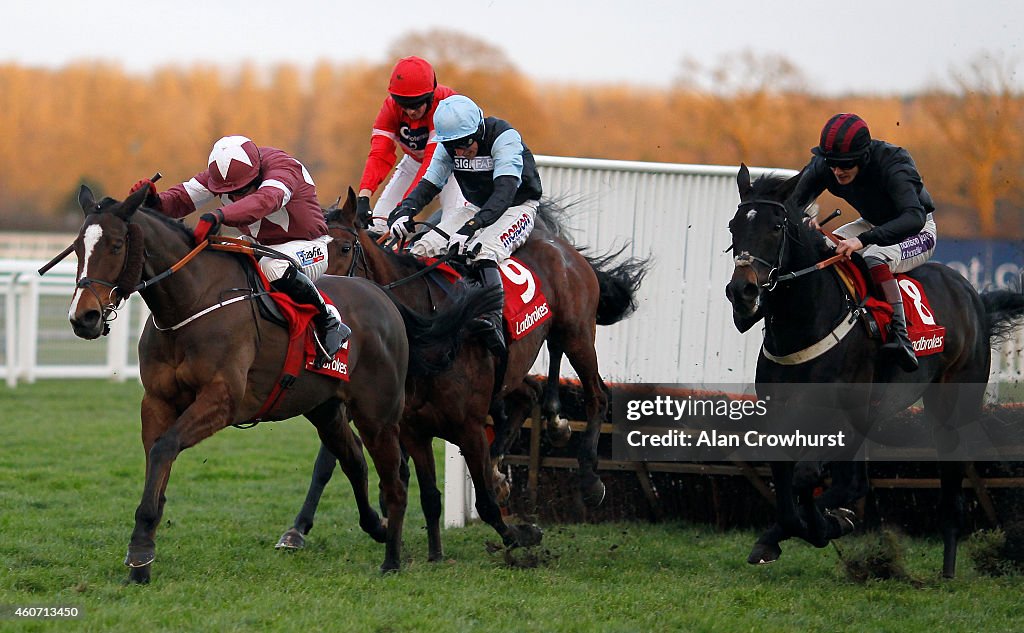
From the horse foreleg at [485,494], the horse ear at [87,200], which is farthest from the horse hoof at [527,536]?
the horse ear at [87,200]

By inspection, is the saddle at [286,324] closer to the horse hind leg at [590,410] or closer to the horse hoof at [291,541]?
the horse hoof at [291,541]

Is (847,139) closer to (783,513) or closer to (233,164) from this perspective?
(783,513)

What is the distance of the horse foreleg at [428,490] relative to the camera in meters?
6.29

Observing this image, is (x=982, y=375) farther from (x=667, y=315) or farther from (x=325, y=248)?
(x=325, y=248)

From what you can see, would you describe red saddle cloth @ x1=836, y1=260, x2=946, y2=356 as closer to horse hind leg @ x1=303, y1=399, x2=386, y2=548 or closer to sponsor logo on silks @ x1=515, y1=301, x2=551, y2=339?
sponsor logo on silks @ x1=515, y1=301, x2=551, y2=339

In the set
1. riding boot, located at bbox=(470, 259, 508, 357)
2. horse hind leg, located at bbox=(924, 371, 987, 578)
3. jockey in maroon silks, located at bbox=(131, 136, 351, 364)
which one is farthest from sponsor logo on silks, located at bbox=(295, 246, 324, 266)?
horse hind leg, located at bbox=(924, 371, 987, 578)

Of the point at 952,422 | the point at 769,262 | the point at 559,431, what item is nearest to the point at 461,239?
the point at 559,431

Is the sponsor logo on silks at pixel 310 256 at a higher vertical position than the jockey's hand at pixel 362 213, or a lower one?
lower

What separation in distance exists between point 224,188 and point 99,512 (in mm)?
2739

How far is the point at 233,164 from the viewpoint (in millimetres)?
5832

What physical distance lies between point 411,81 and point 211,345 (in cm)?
232

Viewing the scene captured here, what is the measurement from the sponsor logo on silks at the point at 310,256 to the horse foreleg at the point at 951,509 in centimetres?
361

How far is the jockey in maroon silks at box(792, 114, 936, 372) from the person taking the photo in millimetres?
6203

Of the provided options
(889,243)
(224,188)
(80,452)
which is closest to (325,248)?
(224,188)
